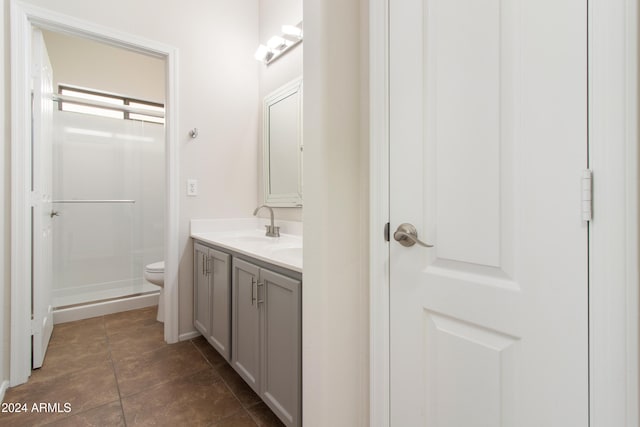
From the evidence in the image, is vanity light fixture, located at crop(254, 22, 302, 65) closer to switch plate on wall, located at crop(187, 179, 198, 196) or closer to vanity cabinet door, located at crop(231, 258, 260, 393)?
switch plate on wall, located at crop(187, 179, 198, 196)

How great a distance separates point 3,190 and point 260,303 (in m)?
1.55

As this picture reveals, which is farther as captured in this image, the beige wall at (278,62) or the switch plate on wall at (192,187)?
the switch plate on wall at (192,187)

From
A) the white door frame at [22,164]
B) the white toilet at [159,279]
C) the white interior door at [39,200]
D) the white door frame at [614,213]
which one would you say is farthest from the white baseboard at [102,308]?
the white door frame at [614,213]

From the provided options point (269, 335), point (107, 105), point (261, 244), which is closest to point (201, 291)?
point (261, 244)

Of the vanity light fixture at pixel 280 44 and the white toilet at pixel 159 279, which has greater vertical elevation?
the vanity light fixture at pixel 280 44

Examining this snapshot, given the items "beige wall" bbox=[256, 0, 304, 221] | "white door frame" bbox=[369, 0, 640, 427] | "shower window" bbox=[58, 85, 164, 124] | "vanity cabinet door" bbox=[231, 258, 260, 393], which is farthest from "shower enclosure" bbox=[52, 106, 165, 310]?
"white door frame" bbox=[369, 0, 640, 427]

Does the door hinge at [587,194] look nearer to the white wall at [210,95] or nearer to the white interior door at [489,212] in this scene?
the white interior door at [489,212]

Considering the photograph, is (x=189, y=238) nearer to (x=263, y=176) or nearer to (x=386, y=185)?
(x=263, y=176)

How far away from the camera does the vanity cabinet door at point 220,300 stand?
1700mm

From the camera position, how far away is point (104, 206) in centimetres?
318

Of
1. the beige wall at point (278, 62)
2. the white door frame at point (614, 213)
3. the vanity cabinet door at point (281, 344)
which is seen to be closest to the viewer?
the white door frame at point (614, 213)

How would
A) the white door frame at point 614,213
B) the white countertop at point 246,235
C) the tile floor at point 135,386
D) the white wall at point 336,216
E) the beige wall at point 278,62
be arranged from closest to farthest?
the white door frame at point 614,213 < the white wall at point 336,216 < the tile floor at point 135,386 < the white countertop at point 246,235 < the beige wall at point 278,62

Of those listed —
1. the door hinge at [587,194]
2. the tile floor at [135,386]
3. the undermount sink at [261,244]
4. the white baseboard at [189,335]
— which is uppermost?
the door hinge at [587,194]

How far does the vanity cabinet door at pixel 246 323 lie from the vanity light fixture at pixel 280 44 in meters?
1.55
